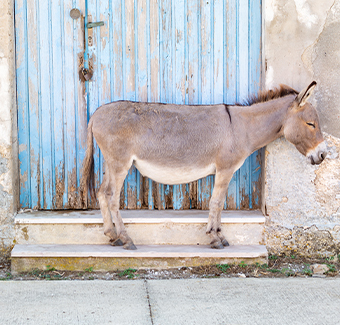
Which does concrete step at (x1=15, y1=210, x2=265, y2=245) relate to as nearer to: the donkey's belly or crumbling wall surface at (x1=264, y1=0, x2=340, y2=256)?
crumbling wall surface at (x1=264, y1=0, x2=340, y2=256)

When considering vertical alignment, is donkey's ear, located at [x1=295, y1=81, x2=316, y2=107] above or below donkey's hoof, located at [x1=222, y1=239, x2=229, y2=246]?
above

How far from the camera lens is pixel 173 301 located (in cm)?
317

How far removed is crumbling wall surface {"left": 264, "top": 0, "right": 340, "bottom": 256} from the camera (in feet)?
13.3

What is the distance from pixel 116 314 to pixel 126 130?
1638mm

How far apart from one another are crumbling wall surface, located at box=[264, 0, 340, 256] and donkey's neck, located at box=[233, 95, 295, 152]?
0.22 m

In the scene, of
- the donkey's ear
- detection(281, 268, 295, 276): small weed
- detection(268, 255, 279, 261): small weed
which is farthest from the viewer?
detection(268, 255, 279, 261): small weed

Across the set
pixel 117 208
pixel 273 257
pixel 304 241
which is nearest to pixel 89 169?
pixel 117 208

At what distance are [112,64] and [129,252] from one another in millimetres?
1954

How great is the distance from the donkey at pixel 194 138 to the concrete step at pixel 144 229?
153 mm

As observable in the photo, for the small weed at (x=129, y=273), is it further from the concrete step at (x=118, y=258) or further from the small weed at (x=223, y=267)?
the small weed at (x=223, y=267)

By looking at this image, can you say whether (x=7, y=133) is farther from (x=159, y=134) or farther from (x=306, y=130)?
(x=306, y=130)

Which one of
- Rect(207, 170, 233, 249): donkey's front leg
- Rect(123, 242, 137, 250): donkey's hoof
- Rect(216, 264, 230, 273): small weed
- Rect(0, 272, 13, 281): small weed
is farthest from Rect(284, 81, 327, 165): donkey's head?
Rect(0, 272, 13, 281): small weed

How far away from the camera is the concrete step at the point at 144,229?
410 cm

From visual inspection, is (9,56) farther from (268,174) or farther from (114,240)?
(268,174)
